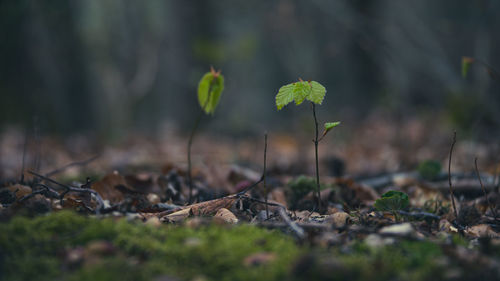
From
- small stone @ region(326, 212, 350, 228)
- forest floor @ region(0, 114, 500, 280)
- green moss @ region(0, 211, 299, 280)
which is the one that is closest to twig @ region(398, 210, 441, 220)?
forest floor @ region(0, 114, 500, 280)

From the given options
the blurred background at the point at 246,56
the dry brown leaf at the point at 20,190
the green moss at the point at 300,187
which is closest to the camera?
the dry brown leaf at the point at 20,190

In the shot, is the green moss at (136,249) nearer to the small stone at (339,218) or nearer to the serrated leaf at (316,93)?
the small stone at (339,218)

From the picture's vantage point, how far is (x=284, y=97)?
161cm

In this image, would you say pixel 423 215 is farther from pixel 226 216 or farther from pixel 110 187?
pixel 110 187

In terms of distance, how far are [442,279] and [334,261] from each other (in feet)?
0.97

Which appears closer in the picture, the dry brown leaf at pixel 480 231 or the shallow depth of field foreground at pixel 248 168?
the shallow depth of field foreground at pixel 248 168

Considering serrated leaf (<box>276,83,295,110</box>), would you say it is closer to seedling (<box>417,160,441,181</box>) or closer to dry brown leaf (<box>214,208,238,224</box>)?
dry brown leaf (<box>214,208,238,224</box>)

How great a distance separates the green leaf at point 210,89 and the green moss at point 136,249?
29.9 inches

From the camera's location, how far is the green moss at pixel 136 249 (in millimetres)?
1094

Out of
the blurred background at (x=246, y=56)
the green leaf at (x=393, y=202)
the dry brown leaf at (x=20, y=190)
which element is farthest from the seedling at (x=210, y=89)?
the blurred background at (x=246, y=56)

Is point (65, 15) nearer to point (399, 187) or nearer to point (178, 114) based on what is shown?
point (178, 114)

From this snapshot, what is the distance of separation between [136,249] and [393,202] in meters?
1.10

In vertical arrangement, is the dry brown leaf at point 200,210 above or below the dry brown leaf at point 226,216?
above

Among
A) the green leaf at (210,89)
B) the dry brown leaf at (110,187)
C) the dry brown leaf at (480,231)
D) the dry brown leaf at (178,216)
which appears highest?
the green leaf at (210,89)
